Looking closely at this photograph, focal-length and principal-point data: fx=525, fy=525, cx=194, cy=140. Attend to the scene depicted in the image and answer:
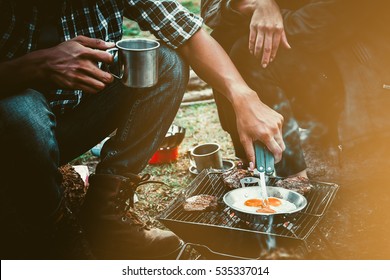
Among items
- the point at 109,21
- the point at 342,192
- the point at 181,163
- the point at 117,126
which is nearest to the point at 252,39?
the point at 109,21

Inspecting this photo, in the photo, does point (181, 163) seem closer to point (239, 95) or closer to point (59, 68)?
point (239, 95)

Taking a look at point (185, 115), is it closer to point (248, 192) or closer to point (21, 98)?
point (248, 192)

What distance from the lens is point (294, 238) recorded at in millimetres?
2602

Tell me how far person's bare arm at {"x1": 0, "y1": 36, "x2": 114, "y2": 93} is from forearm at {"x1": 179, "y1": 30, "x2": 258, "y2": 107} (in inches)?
22.9

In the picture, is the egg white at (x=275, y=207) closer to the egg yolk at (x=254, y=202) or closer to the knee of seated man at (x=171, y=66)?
the egg yolk at (x=254, y=202)

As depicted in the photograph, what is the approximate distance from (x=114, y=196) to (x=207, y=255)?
0.61 meters

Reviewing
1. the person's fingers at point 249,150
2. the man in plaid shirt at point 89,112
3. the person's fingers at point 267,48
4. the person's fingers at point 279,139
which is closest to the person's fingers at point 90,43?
the man in plaid shirt at point 89,112

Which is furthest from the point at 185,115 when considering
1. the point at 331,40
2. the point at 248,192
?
the point at 248,192

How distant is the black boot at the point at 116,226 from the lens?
9.48 feet

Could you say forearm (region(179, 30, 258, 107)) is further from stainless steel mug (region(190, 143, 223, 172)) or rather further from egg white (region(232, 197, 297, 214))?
stainless steel mug (region(190, 143, 223, 172))

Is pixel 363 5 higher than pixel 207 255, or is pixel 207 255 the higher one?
pixel 363 5

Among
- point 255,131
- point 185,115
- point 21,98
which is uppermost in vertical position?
point 21,98

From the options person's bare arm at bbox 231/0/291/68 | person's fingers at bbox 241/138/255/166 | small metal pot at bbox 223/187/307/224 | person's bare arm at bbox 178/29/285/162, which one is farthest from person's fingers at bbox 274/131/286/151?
person's bare arm at bbox 231/0/291/68

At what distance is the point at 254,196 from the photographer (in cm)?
309
